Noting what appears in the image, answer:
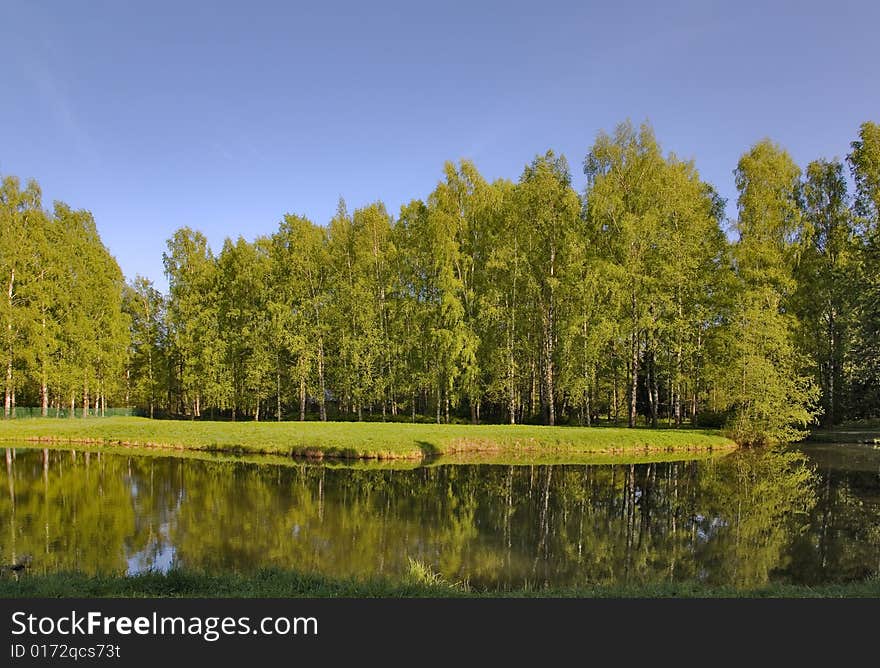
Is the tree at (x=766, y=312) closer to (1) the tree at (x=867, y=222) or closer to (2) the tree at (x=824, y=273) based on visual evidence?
(2) the tree at (x=824, y=273)

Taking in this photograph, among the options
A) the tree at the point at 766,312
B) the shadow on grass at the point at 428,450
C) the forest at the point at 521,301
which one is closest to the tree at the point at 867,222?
the forest at the point at 521,301

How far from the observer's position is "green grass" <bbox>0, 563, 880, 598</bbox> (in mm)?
9062

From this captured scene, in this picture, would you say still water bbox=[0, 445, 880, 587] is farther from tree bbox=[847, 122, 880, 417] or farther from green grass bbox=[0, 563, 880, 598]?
tree bbox=[847, 122, 880, 417]

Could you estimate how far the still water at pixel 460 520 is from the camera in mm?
14336

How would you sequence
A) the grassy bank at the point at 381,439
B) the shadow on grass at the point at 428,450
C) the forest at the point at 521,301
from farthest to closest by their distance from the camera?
the forest at the point at 521,301, the grassy bank at the point at 381,439, the shadow on grass at the point at 428,450

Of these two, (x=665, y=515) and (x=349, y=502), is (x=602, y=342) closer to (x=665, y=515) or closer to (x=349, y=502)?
(x=665, y=515)

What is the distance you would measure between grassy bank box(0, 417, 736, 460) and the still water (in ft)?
14.6

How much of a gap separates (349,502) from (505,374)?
27234mm

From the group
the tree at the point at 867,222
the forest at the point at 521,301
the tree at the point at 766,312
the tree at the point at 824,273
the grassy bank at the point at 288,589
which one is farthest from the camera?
the tree at the point at 824,273

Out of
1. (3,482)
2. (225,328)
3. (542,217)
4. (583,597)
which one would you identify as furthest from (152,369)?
(583,597)

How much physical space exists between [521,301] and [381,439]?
68.6ft

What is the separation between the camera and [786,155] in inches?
1973

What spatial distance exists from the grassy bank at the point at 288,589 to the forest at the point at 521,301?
33.0m

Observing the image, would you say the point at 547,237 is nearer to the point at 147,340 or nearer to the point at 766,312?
the point at 766,312
